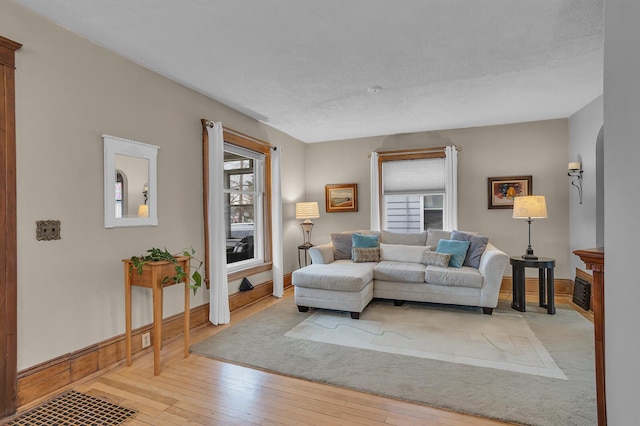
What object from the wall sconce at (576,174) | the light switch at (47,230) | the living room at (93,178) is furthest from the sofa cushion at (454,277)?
the light switch at (47,230)

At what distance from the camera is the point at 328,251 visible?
4.94 m

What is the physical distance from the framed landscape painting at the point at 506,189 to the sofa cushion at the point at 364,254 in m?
2.02

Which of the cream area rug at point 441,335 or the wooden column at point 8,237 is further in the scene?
the cream area rug at point 441,335

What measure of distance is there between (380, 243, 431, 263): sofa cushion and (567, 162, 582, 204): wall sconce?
2.14 meters

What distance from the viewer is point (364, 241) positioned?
16.1ft

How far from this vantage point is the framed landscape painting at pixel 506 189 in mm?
4938

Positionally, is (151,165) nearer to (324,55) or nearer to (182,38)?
(182,38)

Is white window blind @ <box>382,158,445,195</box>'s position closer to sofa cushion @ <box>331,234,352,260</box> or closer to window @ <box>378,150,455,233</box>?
window @ <box>378,150,455,233</box>

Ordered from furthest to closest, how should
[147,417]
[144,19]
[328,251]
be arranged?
[328,251], [144,19], [147,417]

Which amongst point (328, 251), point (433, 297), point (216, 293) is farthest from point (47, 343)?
point (433, 297)

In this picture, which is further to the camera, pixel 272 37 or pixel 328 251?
pixel 328 251

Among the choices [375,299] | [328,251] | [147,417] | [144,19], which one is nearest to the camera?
[147,417]

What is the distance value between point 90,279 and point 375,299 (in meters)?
3.40

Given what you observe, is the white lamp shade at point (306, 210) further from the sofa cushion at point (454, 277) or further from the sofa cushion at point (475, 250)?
the sofa cushion at point (475, 250)
